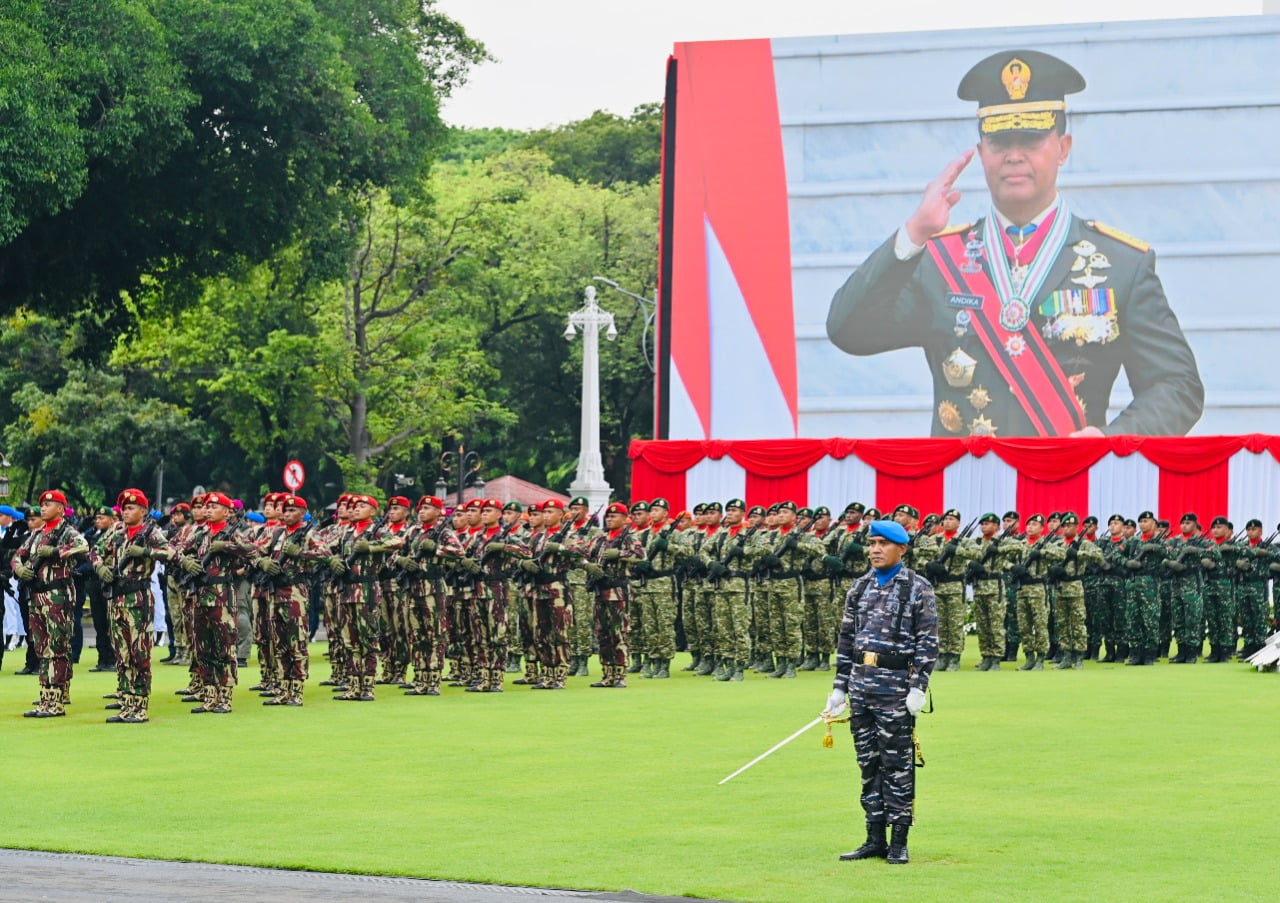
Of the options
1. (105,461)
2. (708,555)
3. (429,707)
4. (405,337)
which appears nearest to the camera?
(429,707)

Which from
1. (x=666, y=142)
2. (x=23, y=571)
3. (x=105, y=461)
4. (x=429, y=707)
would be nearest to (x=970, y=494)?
(x=666, y=142)

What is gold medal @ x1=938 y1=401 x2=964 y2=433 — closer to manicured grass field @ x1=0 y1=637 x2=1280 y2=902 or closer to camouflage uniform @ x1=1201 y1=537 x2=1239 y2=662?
camouflage uniform @ x1=1201 y1=537 x2=1239 y2=662

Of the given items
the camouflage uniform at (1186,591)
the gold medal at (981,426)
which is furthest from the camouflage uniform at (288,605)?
the gold medal at (981,426)

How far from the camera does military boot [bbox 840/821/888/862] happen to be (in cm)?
938

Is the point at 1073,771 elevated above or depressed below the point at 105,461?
below

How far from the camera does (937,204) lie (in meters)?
33.0

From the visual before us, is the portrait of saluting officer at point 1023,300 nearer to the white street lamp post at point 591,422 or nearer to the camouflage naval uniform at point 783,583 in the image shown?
the white street lamp post at point 591,422

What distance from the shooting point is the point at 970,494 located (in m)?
31.4

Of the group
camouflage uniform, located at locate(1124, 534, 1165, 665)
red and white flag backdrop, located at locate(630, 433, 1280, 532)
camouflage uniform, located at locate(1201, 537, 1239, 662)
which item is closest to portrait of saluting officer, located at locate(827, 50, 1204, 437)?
red and white flag backdrop, located at locate(630, 433, 1280, 532)

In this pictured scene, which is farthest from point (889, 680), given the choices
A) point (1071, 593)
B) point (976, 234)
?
point (976, 234)

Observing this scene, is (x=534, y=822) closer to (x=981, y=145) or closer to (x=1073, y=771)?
(x=1073, y=771)

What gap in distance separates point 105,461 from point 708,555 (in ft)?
87.1

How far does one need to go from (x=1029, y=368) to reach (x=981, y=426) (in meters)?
1.16

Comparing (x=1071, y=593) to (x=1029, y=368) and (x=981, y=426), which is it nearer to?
(x=981, y=426)
